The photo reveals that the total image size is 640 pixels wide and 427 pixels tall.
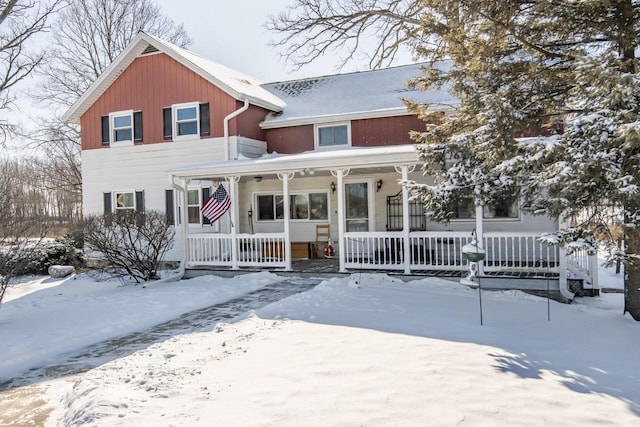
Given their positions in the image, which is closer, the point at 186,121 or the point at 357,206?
the point at 357,206

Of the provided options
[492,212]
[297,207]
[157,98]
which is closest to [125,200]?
[157,98]

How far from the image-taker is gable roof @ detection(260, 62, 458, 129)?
46.3 ft

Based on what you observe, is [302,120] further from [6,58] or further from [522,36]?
[6,58]

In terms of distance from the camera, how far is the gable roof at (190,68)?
14.6m

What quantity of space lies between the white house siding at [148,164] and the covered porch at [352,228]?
1282mm

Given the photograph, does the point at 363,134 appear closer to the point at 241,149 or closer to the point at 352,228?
the point at 352,228

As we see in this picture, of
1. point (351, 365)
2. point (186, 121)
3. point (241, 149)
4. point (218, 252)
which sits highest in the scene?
point (186, 121)

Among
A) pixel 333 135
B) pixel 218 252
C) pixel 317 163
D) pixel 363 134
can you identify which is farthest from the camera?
pixel 333 135

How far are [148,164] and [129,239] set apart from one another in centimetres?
446

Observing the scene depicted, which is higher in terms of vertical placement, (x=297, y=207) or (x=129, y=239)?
(x=297, y=207)

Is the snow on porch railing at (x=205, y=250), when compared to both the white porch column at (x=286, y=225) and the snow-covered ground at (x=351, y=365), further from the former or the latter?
the snow-covered ground at (x=351, y=365)

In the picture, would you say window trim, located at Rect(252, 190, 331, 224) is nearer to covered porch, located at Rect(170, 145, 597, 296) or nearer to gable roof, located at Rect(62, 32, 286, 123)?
covered porch, located at Rect(170, 145, 597, 296)

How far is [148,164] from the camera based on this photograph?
15578mm

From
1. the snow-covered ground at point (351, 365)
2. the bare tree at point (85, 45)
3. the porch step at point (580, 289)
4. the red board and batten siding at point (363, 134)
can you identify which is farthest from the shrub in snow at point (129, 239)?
the bare tree at point (85, 45)
